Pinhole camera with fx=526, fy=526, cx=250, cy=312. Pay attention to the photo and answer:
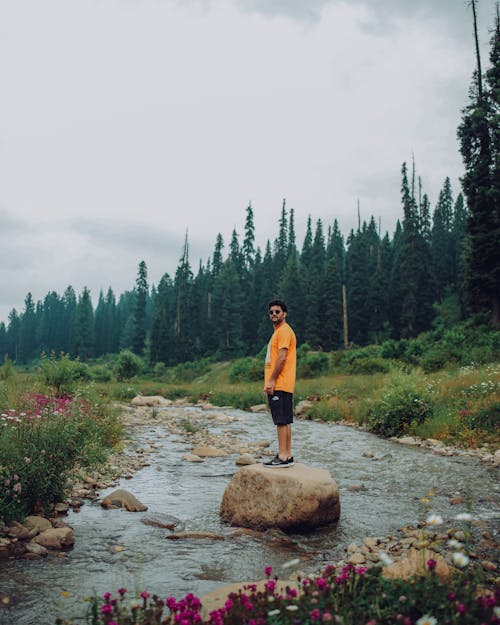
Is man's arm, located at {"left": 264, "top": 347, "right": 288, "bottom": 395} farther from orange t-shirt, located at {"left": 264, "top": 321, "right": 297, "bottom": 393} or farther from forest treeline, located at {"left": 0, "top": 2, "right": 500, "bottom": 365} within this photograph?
forest treeline, located at {"left": 0, "top": 2, "right": 500, "bottom": 365}

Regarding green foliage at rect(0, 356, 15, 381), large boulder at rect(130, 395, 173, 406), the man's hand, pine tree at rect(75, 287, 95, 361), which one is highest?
pine tree at rect(75, 287, 95, 361)

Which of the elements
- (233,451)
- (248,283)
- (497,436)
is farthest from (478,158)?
(248,283)

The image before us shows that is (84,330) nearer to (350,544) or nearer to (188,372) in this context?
(188,372)

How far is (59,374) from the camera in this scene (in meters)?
14.1

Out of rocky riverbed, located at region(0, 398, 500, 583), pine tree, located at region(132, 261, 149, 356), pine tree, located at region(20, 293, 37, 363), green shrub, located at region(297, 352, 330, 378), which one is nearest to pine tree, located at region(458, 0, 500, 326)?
green shrub, located at region(297, 352, 330, 378)

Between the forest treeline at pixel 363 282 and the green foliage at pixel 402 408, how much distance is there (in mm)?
17084

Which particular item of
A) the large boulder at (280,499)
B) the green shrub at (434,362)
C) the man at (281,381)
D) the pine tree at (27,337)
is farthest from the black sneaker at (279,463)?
the pine tree at (27,337)

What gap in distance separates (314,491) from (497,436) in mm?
7010

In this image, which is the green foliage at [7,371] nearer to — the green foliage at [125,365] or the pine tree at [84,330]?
the green foliage at [125,365]

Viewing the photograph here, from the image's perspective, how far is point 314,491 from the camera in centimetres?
609

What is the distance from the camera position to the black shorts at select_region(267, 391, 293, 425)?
6.63 meters

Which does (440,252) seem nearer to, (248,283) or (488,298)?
(248,283)

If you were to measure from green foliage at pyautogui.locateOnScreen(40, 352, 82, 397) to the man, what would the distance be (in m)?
8.24

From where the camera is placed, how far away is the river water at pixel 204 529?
4.26 m
